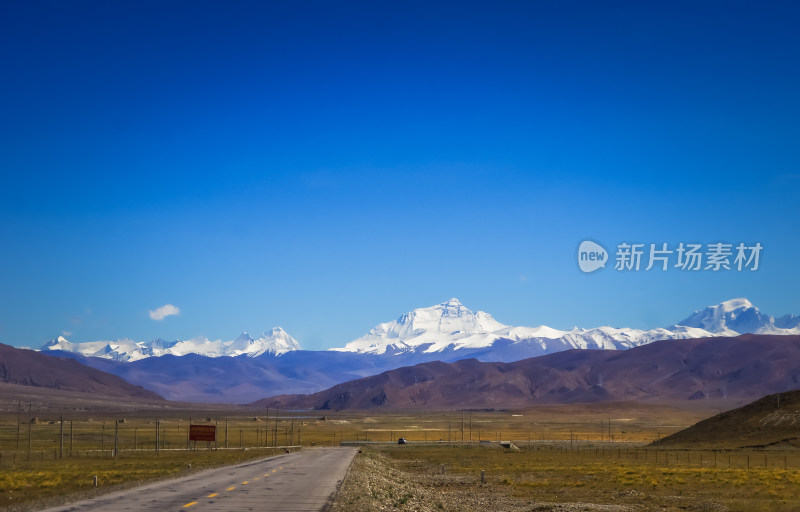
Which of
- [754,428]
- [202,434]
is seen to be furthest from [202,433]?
[754,428]

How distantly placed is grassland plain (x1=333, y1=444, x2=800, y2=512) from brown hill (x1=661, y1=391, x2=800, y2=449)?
953 inches

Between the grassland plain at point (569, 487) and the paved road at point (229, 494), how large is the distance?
1330 mm

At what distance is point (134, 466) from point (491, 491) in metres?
29.8

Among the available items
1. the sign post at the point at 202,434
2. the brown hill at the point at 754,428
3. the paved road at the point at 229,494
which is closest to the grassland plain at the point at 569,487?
the paved road at the point at 229,494

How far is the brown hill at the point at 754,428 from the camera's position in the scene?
10062 cm

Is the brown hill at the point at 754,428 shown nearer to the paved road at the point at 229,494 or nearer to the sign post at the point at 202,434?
the sign post at the point at 202,434

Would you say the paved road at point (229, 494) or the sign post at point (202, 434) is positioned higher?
the paved road at point (229, 494)

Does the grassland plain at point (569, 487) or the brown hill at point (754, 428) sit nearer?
the grassland plain at point (569, 487)

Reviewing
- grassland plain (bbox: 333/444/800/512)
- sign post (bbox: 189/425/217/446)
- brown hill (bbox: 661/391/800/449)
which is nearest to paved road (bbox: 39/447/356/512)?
grassland plain (bbox: 333/444/800/512)

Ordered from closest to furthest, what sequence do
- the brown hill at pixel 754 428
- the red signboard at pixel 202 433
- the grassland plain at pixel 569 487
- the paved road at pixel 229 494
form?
the paved road at pixel 229 494 → the grassland plain at pixel 569 487 → the red signboard at pixel 202 433 → the brown hill at pixel 754 428

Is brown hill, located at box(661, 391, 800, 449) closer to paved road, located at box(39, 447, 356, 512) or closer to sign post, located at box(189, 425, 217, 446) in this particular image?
sign post, located at box(189, 425, 217, 446)

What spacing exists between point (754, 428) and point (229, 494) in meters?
89.7

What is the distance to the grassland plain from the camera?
4019 centimetres

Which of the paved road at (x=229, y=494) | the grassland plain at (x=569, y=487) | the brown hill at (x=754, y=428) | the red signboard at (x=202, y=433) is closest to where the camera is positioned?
the paved road at (x=229, y=494)
